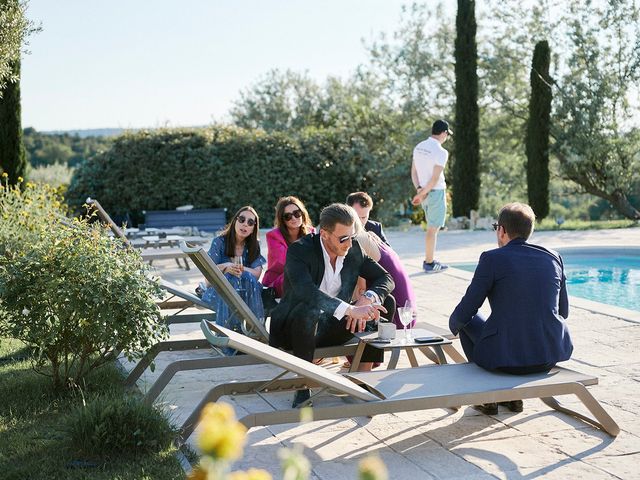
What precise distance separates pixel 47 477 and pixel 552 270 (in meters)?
2.56

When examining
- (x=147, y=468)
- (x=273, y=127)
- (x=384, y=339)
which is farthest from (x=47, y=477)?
(x=273, y=127)

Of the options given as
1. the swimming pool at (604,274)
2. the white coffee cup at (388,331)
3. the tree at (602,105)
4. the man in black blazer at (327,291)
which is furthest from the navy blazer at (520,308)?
the tree at (602,105)

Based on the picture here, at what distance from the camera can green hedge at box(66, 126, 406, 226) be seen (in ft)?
56.5

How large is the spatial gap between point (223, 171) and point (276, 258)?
12.2 meters

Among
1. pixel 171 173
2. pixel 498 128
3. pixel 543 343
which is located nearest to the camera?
pixel 543 343

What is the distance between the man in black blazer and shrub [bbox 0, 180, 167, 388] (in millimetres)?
763

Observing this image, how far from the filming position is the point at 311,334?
455 centimetres

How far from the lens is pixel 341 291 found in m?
4.88

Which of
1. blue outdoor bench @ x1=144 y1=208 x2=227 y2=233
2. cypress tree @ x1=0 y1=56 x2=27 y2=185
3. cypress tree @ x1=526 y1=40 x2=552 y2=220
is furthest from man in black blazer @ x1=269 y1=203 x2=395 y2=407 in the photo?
cypress tree @ x1=526 y1=40 x2=552 y2=220

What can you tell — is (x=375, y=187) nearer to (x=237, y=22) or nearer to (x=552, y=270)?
(x=237, y=22)

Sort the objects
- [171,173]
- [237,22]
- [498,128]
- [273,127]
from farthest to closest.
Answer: [273,127] → [237,22] → [498,128] → [171,173]

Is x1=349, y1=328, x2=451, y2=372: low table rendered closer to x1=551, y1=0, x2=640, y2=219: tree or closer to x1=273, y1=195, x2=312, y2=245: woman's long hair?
x1=273, y1=195, x2=312, y2=245: woman's long hair

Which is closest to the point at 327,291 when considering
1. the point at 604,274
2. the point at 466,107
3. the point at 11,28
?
the point at 11,28

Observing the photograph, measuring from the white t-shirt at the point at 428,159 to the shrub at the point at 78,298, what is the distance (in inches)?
221
